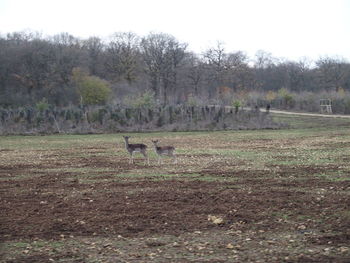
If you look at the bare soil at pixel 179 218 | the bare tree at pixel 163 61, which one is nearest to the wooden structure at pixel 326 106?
the bare tree at pixel 163 61

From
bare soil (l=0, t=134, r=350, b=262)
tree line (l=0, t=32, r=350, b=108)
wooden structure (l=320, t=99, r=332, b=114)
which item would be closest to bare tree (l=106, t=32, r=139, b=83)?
tree line (l=0, t=32, r=350, b=108)

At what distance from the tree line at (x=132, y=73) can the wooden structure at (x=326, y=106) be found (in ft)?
44.3

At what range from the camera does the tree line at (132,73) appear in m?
78.4

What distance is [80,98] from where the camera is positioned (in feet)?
249

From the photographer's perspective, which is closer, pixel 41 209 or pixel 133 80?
pixel 41 209

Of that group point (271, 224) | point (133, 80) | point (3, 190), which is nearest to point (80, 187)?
point (3, 190)

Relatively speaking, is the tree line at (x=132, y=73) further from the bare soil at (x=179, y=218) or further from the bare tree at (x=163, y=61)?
the bare soil at (x=179, y=218)

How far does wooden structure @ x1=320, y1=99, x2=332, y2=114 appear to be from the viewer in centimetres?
7500

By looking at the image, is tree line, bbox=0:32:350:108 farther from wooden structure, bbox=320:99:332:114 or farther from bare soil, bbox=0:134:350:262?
bare soil, bbox=0:134:350:262

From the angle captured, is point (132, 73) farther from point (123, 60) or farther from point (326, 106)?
point (326, 106)

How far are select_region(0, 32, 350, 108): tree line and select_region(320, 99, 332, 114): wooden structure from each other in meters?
13.5

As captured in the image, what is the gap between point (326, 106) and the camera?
75750mm

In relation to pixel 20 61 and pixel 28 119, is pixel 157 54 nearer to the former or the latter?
pixel 20 61

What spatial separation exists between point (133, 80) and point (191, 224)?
83.5 metres
